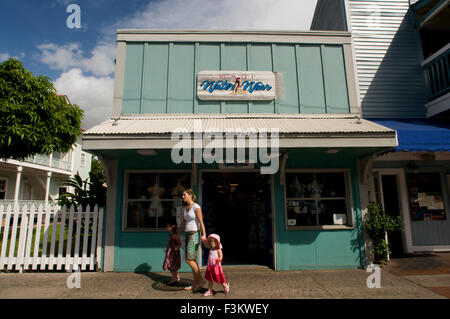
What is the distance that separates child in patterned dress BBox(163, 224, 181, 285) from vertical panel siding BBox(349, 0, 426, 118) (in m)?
6.81

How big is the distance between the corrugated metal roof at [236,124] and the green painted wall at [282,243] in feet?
2.25

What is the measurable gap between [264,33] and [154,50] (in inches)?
126

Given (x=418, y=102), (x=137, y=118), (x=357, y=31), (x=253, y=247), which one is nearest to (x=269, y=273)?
(x=253, y=247)

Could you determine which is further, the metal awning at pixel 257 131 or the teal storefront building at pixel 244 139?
the teal storefront building at pixel 244 139

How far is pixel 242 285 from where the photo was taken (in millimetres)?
5008

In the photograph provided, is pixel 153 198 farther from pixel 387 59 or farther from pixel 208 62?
pixel 387 59

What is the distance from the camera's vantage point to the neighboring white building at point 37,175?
18.2 metres

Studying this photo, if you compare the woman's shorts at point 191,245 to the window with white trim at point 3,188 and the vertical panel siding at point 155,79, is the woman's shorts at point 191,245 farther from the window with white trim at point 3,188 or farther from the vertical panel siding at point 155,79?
the window with white trim at point 3,188

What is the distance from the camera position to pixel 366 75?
8227 mm

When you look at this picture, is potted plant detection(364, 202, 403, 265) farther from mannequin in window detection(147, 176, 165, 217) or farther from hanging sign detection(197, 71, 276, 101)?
mannequin in window detection(147, 176, 165, 217)

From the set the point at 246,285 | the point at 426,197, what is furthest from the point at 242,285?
the point at 426,197

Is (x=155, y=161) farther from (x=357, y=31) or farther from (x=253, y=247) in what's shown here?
(x=357, y=31)

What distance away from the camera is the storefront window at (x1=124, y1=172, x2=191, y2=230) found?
630 centimetres

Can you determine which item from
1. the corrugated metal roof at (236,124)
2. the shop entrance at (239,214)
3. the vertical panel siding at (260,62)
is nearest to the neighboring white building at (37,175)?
the shop entrance at (239,214)
